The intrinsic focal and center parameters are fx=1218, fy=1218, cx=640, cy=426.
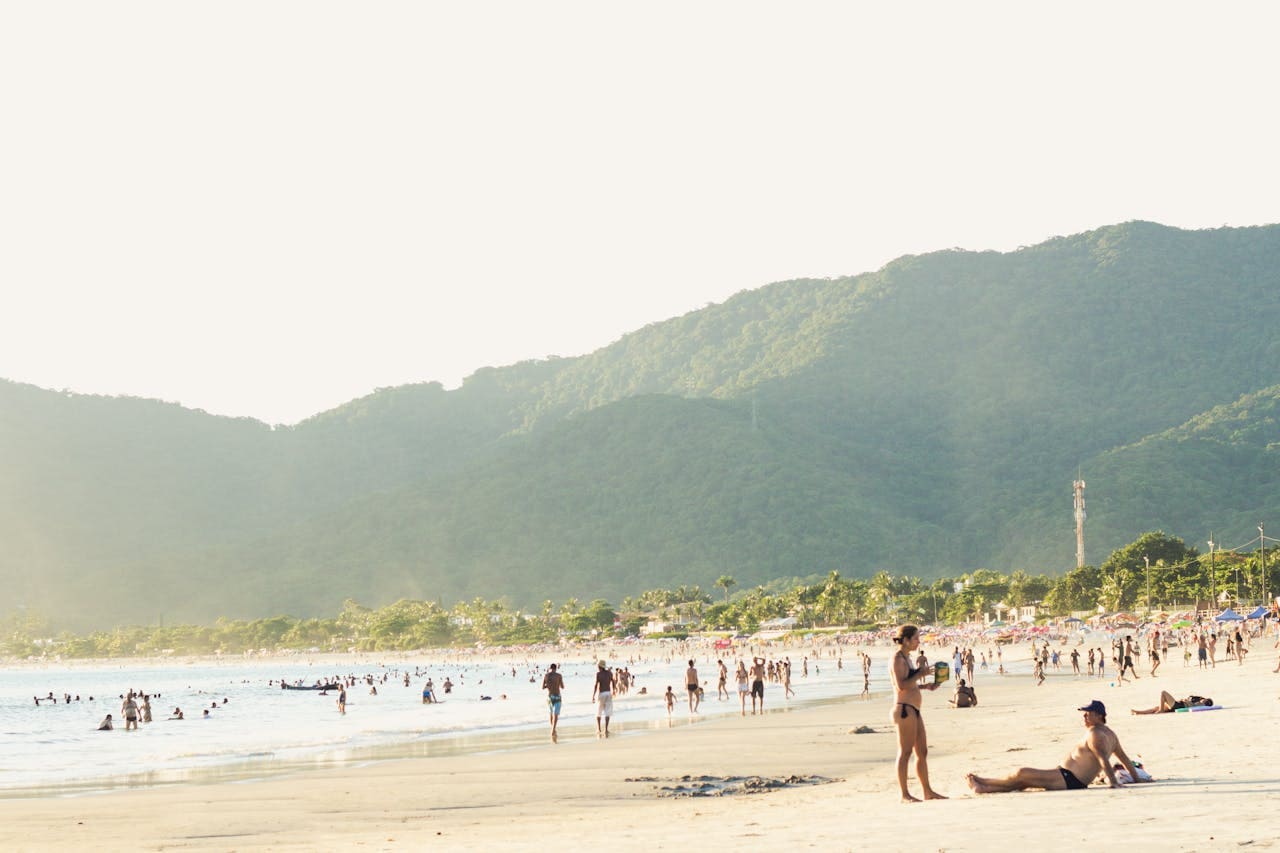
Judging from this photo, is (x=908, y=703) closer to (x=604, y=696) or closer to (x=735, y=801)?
(x=735, y=801)

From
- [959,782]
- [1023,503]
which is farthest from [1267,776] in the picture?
[1023,503]

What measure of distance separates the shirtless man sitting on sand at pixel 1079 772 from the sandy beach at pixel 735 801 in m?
0.15

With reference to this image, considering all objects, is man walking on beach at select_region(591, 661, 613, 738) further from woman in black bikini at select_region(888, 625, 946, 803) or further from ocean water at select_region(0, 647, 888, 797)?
woman in black bikini at select_region(888, 625, 946, 803)

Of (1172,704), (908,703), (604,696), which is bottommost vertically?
(604,696)

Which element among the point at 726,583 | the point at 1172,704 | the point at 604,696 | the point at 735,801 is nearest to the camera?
the point at 735,801

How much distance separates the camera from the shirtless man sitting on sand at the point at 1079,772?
10.5m

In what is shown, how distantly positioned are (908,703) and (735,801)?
3.36 m

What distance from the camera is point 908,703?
10156mm

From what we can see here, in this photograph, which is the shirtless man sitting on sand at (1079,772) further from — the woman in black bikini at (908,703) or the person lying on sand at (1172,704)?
the person lying on sand at (1172,704)

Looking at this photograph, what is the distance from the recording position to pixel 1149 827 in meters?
8.52

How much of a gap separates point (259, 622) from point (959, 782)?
177248mm

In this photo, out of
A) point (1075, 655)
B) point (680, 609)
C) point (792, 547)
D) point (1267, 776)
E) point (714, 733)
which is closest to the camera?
point (1267, 776)

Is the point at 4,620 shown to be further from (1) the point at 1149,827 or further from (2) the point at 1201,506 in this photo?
(1) the point at 1149,827

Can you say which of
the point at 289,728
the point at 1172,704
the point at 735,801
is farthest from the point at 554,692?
the point at 289,728
